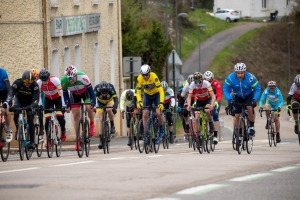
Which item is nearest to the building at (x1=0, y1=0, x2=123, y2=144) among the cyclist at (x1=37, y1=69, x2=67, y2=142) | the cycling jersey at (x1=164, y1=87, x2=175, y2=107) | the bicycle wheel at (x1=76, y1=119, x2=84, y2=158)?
the cycling jersey at (x1=164, y1=87, x2=175, y2=107)

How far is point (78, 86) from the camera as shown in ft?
69.9

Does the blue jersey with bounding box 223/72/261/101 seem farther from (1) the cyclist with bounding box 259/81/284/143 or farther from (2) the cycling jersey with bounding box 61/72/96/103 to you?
(1) the cyclist with bounding box 259/81/284/143

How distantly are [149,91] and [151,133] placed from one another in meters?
1.35

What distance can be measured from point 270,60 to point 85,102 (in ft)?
251

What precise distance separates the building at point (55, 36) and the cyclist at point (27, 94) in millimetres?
11222

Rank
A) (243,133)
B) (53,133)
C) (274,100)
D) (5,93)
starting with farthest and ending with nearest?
(274,100), (53,133), (243,133), (5,93)

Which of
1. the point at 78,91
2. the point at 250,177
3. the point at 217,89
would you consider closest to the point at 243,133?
the point at 78,91

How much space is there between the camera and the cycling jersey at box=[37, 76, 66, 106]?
2114 centimetres

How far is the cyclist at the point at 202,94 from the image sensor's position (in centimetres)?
2188

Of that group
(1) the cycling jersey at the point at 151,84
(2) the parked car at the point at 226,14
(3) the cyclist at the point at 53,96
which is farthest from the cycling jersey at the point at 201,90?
(2) the parked car at the point at 226,14

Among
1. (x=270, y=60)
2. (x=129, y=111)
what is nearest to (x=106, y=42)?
(x=129, y=111)

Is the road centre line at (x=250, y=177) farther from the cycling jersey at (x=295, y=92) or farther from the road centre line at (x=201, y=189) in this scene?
the cycling jersey at (x=295, y=92)

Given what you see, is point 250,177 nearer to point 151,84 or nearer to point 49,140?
point 49,140

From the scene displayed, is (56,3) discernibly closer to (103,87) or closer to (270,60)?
(103,87)
